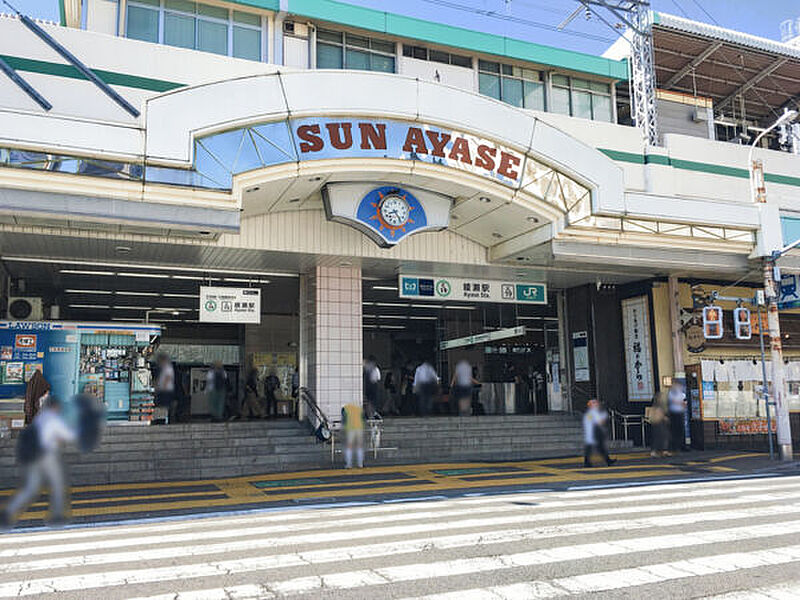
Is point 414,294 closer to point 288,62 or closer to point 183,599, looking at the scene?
point 288,62

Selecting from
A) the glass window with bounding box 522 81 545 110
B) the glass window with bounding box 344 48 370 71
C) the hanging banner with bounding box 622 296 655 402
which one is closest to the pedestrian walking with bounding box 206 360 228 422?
the glass window with bounding box 344 48 370 71

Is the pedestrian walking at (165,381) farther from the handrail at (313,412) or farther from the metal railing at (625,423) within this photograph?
the metal railing at (625,423)

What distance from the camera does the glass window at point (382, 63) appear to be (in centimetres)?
2280

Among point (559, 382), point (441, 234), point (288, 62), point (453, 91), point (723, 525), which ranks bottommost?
point (723, 525)

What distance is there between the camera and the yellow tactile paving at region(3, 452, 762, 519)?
1389 centimetres

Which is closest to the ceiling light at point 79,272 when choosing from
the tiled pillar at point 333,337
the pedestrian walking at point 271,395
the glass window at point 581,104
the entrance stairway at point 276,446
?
the entrance stairway at point 276,446

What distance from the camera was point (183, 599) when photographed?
6.98m

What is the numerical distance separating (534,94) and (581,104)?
77.2 inches

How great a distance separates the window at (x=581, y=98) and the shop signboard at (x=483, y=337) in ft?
25.7

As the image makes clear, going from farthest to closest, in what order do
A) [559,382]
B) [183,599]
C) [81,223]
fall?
1. [559,382]
2. [81,223]
3. [183,599]

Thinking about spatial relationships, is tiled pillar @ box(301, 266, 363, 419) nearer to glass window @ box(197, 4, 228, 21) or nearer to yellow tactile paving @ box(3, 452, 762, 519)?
yellow tactile paving @ box(3, 452, 762, 519)

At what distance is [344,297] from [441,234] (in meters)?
3.61

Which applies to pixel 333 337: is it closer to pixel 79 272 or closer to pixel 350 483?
pixel 350 483

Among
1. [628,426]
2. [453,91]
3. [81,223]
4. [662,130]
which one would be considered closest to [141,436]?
[81,223]
